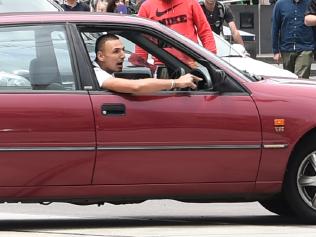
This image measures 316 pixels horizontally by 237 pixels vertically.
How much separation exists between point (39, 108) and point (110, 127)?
51 cm

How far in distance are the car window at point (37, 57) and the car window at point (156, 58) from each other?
9.7 inches

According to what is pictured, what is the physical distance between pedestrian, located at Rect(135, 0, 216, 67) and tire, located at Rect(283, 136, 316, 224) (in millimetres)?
2657

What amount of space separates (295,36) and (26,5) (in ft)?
11.7

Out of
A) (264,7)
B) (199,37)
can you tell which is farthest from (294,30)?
(264,7)

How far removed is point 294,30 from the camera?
1248 cm

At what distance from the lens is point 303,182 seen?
7047 mm

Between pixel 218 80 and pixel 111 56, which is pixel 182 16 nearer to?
pixel 111 56

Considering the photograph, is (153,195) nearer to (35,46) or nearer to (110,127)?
(110,127)

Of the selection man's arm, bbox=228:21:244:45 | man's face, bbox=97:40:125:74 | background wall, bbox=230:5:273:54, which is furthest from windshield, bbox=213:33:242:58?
background wall, bbox=230:5:273:54

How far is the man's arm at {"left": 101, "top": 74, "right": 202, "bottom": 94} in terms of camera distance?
21.9 feet

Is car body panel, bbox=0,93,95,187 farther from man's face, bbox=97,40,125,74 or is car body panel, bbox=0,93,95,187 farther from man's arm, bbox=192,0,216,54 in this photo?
man's arm, bbox=192,0,216,54

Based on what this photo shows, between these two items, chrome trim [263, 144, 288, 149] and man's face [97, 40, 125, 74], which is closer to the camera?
chrome trim [263, 144, 288, 149]

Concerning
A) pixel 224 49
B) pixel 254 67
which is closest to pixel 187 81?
pixel 254 67

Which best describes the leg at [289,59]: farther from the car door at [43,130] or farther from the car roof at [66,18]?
the car door at [43,130]
